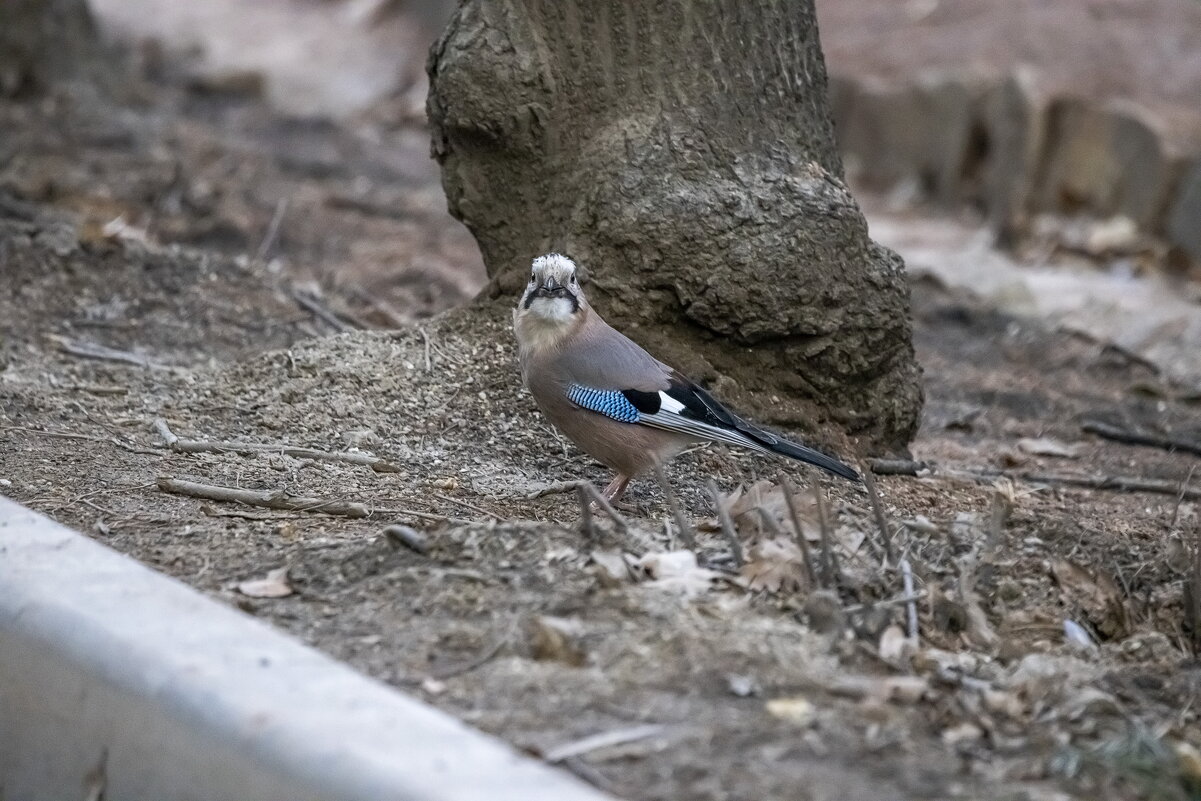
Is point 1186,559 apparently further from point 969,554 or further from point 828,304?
point 828,304

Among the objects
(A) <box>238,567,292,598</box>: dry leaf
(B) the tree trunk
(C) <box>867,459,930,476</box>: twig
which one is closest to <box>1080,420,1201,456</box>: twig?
(C) <box>867,459,930,476</box>: twig

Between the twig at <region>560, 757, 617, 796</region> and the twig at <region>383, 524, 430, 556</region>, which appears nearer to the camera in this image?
the twig at <region>560, 757, 617, 796</region>

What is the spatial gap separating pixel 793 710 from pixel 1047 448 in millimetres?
3476

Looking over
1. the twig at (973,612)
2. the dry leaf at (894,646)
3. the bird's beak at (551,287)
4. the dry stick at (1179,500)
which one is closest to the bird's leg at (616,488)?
the bird's beak at (551,287)

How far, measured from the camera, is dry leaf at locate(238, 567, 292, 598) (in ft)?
12.3

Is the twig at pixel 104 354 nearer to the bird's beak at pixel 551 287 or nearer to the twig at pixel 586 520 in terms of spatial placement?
the bird's beak at pixel 551 287

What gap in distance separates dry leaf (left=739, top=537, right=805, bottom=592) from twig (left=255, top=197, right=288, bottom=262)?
508cm

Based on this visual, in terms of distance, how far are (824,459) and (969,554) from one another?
2.40 feet

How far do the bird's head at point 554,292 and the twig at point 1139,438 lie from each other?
2719mm

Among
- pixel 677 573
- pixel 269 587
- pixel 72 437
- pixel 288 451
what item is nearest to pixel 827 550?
pixel 677 573

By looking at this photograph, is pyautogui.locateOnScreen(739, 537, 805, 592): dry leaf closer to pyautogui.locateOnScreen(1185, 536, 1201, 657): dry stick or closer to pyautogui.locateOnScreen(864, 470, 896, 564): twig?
pyautogui.locateOnScreen(864, 470, 896, 564): twig

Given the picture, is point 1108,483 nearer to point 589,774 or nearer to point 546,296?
point 546,296

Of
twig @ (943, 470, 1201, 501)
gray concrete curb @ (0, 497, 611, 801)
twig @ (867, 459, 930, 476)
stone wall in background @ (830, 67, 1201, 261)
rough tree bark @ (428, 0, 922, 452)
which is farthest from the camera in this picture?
stone wall in background @ (830, 67, 1201, 261)

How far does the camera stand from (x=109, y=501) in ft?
14.6
